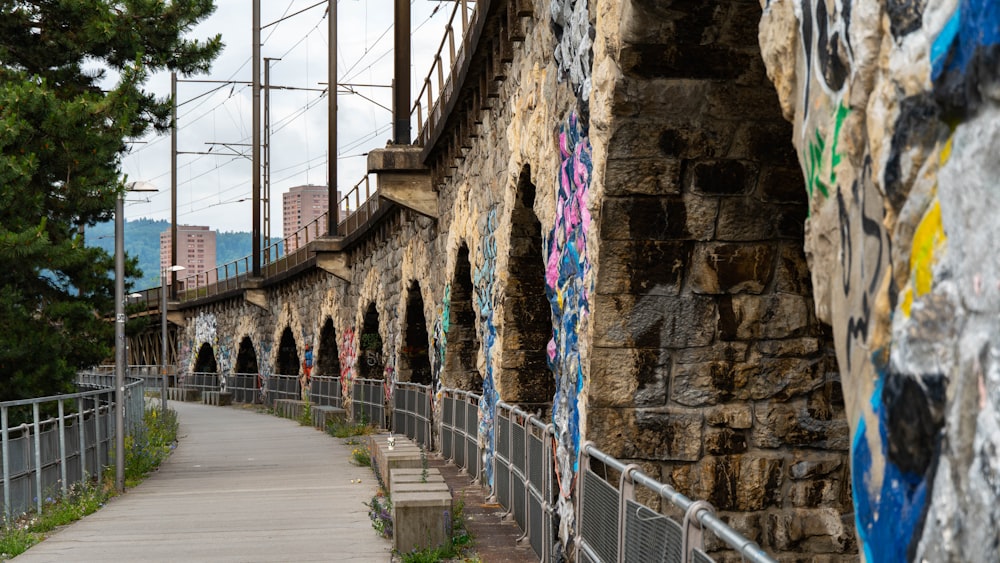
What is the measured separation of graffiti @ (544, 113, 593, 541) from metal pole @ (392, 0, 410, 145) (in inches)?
327

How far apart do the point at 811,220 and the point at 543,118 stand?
484cm

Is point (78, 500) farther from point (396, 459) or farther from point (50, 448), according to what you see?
point (396, 459)

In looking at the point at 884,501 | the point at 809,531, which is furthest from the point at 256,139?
the point at 884,501

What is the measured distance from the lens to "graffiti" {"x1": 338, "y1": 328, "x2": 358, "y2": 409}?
21797mm

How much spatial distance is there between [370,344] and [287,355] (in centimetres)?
1060

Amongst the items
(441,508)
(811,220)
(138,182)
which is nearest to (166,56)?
(138,182)

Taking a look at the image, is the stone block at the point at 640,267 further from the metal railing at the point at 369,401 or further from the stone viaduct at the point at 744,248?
the metal railing at the point at 369,401

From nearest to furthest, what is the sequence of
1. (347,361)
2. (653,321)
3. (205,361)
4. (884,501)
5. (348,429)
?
(884,501), (653,321), (348,429), (347,361), (205,361)

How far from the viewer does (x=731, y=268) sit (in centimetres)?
587

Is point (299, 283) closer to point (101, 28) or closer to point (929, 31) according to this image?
point (101, 28)

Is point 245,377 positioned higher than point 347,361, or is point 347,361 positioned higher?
point 347,361

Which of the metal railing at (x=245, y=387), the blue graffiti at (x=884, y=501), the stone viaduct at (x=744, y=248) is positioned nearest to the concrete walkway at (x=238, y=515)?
the stone viaduct at (x=744, y=248)

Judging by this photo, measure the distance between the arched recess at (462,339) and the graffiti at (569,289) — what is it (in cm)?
565

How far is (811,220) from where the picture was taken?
2699mm
